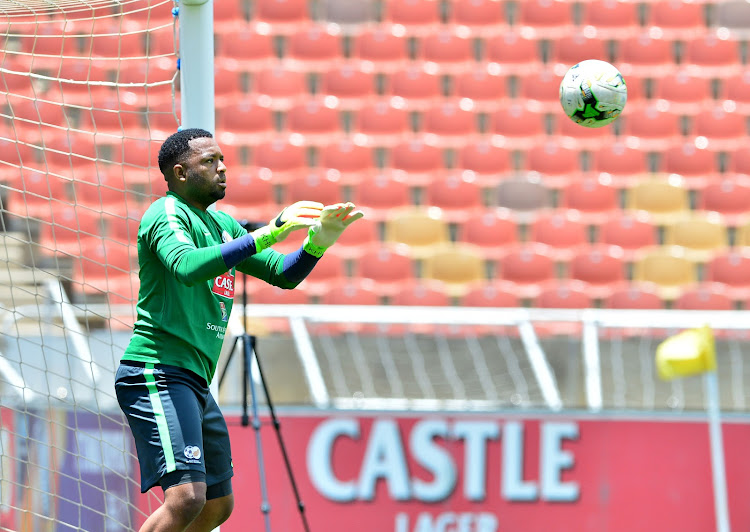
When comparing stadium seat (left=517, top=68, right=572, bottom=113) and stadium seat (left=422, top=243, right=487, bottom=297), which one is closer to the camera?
stadium seat (left=422, top=243, right=487, bottom=297)

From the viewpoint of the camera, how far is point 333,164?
905cm

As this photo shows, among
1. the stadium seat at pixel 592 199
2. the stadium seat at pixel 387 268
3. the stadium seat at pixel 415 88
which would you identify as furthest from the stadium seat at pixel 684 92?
the stadium seat at pixel 387 268

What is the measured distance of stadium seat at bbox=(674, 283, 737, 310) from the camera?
7.96m

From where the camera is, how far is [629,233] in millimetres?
8562

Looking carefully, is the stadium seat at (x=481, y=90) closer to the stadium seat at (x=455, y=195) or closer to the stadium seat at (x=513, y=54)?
the stadium seat at (x=513, y=54)

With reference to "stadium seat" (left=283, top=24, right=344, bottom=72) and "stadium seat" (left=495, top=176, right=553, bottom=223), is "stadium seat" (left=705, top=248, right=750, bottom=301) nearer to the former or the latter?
"stadium seat" (left=495, top=176, right=553, bottom=223)

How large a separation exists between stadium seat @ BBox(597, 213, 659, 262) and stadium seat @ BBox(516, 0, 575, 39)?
2.02 metres

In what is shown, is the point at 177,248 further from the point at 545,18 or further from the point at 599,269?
the point at 545,18

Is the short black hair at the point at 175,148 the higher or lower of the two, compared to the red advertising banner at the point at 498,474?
higher

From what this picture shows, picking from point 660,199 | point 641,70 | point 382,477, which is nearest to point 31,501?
point 382,477

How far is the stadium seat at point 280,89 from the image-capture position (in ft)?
31.0

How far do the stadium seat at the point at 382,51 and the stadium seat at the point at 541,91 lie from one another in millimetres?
1015

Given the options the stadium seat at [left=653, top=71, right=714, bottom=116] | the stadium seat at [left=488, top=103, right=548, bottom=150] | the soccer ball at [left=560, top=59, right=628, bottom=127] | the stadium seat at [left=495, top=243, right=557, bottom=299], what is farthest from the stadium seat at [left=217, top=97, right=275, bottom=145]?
the soccer ball at [left=560, top=59, right=628, bottom=127]

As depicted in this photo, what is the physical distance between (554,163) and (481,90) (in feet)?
3.02
